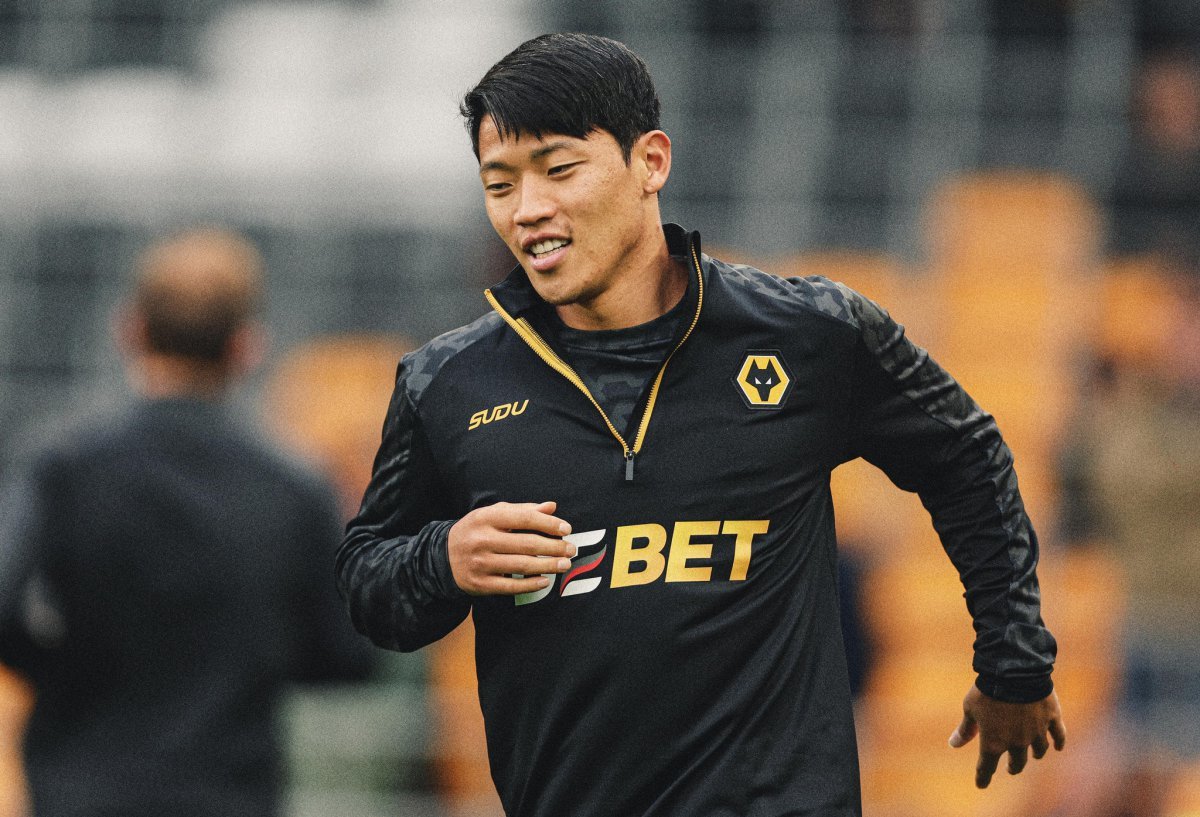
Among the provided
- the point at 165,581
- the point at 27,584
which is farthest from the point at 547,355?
the point at 27,584

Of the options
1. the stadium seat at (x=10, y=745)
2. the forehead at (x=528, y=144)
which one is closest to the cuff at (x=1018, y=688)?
the forehead at (x=528, y=144)

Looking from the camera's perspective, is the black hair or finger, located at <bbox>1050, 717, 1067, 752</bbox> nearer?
the black hair

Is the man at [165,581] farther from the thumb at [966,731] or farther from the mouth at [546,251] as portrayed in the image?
the thumb at [966,731]

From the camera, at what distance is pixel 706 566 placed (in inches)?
112

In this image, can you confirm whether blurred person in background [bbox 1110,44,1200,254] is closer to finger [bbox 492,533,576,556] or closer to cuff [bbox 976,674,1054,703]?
cuff [bbox 976,674,1054,703]

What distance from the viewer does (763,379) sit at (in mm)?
2936

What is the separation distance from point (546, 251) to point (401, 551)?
0.52 meters

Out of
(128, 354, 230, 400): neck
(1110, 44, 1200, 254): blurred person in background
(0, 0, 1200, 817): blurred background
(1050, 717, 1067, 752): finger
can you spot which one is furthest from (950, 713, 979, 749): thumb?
(1110, 44, 1200, 254): blurred person in background

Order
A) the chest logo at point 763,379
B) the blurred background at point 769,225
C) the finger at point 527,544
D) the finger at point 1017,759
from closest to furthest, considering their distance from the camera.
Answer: the finger at point 527,544, the chest logo at point 763,379, the finger at point 1017,759, the blurred background at point 769,225

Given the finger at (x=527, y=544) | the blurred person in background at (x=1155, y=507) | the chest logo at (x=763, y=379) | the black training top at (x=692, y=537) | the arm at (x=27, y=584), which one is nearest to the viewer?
the finger at (x=527, y=544)

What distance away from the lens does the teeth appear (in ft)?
9.48

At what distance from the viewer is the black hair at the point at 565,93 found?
2854 millimetres

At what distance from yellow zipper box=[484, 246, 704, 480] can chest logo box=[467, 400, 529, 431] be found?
Result: 82 millimetres

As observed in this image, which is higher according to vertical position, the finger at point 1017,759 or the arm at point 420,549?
the arm at point 420,549
